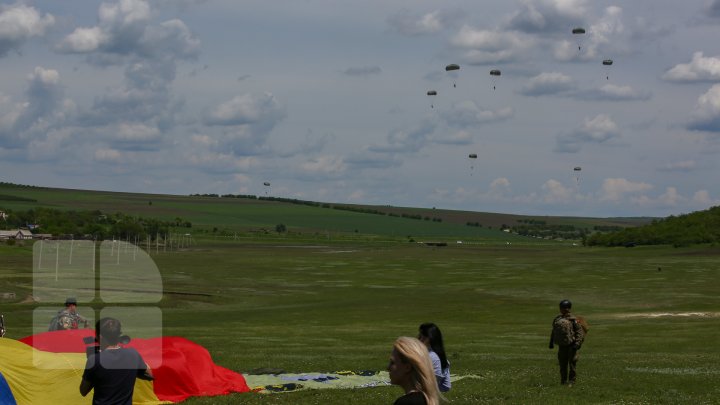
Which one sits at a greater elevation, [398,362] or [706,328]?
[398,362]

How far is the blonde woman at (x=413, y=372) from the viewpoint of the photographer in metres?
8.23

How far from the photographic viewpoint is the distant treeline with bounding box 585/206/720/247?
5709 inches

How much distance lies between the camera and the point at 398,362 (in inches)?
329

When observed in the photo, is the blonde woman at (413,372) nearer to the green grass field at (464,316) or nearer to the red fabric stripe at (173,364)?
the green grass field at (464,316)

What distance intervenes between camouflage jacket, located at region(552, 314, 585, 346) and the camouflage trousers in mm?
251

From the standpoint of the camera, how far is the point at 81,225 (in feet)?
576

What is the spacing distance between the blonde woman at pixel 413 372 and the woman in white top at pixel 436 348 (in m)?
4.97

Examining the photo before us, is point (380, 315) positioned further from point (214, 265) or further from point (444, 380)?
point (214, 265)

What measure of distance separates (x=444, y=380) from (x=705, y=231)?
460 ft

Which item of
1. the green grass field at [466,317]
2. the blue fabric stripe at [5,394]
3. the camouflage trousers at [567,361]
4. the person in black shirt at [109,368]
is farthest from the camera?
the green grass field at [466,317]

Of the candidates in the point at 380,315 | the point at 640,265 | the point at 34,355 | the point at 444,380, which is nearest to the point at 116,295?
the point at 380,315

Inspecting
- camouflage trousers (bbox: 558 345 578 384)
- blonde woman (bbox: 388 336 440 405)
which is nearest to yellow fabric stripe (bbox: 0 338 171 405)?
camouflage trousers (bbox: 558 345 578 384)

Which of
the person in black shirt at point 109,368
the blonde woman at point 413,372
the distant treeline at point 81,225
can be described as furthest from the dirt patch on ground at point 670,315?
the distant treeline at point 81,225

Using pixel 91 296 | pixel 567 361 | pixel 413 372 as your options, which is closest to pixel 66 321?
pixel 567 361
